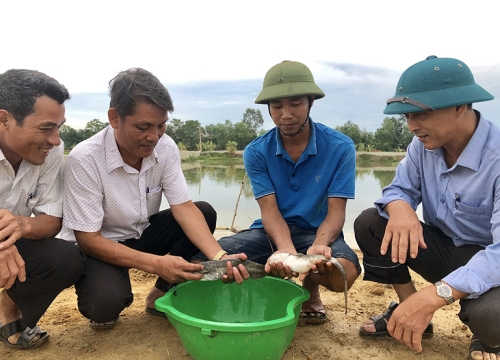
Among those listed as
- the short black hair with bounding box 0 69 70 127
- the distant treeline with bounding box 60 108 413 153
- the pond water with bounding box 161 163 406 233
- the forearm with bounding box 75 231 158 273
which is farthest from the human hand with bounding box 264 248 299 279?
the distant treeline with bounding box 60 108 413 153

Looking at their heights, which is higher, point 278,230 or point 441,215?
point 441,215

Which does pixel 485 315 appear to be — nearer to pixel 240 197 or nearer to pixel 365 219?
pixel 365 219

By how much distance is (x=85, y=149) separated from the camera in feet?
9.36

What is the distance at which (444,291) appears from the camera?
2219mm

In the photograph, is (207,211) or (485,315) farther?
(207,211)

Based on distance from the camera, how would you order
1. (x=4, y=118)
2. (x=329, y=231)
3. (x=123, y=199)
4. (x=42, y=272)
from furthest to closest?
(x=329, y=231) → (x=123, y=199) → (x=42, y=272) → (x=4, y=118)

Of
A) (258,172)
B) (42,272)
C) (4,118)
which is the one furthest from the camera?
(258,172)

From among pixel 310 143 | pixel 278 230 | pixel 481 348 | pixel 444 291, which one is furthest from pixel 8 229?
pixel 481 348

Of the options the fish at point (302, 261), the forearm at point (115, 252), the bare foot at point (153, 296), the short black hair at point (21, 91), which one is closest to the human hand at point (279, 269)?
the fish at point (302, 261)

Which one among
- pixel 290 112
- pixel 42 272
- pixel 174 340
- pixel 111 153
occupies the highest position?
pixel 290 112

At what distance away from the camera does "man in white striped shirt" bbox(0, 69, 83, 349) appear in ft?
7.86

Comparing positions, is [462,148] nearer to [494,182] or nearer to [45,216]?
[494,182]

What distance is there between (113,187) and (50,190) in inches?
15.6

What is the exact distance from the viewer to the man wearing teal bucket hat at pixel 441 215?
2258 mm
